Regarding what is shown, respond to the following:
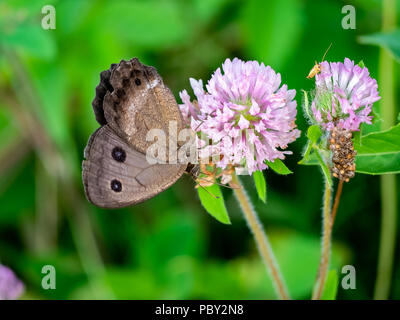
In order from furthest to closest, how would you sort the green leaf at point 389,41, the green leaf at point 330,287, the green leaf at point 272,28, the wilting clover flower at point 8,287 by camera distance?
1. the green leaf at point 272,28
2. the wilting clover flower at point 8,287
3. the green leaf at point 389,41
4. the green leaf at point 330,287

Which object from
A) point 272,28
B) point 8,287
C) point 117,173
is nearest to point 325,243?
point 117,173

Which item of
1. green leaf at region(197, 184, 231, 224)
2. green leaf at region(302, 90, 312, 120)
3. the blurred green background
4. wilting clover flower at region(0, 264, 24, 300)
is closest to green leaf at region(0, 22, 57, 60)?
the blurred green background

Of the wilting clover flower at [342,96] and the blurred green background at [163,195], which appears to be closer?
the wilting clover flower at [342,96]

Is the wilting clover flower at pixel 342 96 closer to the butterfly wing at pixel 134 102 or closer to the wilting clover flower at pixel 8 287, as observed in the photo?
the butterfly wing at pixel 134 102

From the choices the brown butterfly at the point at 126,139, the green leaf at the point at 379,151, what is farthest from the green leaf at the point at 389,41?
the brown butterfly at the point at 126,139

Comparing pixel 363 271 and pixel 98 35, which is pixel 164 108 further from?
pixel 363 271
